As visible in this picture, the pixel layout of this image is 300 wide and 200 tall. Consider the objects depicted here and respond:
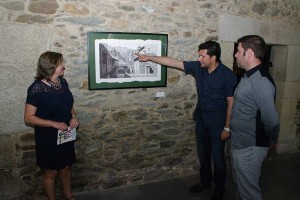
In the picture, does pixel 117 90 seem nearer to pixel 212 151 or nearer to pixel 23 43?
pixel 23 43

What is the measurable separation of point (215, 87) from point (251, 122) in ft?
2.52

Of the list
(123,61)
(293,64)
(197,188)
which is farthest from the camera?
(293,64)

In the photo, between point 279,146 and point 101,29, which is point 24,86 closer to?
point 101,29

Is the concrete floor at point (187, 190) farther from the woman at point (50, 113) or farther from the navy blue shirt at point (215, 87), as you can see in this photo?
the navy blue shirt at point (215, 87)

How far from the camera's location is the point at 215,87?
10.2 feet

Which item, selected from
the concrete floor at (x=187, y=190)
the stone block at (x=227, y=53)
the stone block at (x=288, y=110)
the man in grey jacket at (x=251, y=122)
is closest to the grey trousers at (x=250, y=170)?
the man in grey jacket at (x=251, y=122)

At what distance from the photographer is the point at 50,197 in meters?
2.79

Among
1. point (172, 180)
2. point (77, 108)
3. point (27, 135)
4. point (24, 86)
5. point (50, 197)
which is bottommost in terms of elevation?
point (172, 180)

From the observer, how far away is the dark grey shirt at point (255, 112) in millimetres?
2309

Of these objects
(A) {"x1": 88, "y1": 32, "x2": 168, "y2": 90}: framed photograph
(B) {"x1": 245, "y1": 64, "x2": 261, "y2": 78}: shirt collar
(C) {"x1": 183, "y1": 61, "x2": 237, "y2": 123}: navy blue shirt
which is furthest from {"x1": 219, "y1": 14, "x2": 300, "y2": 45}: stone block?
(B) {"x1": 245, "y1": 64, "x2": 261, "y2": 78}: shirt collar

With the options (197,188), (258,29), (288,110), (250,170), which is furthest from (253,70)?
(288,110)

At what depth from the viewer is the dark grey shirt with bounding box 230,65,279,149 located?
7.57 ft

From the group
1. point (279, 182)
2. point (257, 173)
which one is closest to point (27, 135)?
point (257, 173)

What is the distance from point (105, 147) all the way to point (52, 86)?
1.17 m
